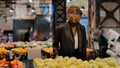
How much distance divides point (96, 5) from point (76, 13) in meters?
3.66

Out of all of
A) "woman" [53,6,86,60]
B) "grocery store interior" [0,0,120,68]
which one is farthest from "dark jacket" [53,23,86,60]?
"grocery store interior" [0,0,120,68]

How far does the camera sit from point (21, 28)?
23.5m

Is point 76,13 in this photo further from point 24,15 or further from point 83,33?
point 24,15

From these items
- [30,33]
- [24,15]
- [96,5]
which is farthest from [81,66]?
[24,15]

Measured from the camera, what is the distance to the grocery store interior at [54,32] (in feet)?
8.26

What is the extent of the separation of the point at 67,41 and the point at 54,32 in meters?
3.02

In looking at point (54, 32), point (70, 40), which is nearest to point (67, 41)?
point (70, 40)

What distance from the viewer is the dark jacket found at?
3809 mm

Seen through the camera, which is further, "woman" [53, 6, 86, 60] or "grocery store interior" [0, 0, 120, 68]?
"woman" [53, 6, 86, 60]

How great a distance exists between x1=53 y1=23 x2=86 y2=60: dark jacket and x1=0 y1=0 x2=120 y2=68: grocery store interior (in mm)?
226

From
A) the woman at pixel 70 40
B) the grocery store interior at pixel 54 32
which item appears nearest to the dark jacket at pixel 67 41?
the woman at pixel 70 40

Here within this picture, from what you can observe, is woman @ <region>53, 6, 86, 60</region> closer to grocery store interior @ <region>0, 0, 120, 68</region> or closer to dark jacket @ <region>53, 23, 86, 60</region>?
dark jacket @ <region>53, 23, 86, 60</region>

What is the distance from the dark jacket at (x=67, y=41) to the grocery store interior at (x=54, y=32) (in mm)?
226

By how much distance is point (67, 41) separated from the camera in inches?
152
